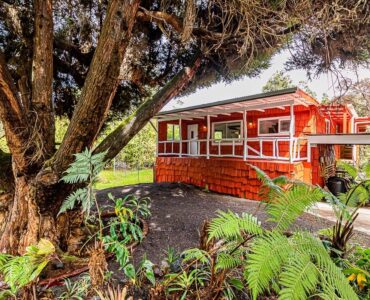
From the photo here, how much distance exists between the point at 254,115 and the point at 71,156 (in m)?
8.27

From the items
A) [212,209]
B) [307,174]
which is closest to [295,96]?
[307,174]

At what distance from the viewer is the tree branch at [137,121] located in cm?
324

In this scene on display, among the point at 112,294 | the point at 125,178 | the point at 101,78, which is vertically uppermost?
the point at 101,78

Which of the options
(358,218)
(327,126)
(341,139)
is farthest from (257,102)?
(327,126)

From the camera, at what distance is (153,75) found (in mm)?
4891

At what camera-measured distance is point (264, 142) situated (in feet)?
29.9

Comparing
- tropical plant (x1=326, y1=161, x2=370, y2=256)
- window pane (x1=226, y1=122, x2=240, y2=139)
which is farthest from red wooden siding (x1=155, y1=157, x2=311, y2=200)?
tropical plant (x1=326, y1=161, x2=370, y2=256)

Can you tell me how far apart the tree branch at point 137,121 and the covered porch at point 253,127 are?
3696 millimetres

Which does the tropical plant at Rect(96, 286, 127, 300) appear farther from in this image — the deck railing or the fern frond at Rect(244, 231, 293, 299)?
Answer: the deck railing

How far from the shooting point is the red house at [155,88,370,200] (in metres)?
7.00

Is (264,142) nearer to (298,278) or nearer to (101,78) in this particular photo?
(101,78)

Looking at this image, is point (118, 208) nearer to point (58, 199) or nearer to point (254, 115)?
point (58, 199)

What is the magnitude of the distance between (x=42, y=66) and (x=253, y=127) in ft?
27.2

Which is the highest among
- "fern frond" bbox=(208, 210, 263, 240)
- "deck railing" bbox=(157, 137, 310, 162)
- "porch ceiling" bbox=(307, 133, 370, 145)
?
"porch ceiling" bbox=(307, 133, 370, 145)
